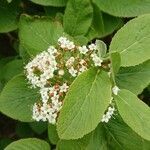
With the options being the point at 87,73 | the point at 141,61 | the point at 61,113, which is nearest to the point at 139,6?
the point at 141,61

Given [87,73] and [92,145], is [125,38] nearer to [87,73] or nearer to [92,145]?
[87,73]

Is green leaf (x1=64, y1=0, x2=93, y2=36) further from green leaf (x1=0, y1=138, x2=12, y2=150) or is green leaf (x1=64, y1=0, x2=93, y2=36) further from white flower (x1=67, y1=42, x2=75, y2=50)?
green leaf (x1=0, y1=138, x2=12, y2=150)

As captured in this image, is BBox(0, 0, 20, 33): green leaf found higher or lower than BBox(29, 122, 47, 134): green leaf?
higher

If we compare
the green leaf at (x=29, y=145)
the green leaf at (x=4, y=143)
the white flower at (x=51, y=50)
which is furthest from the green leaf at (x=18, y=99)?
the green leaf at (x=4, y=143)

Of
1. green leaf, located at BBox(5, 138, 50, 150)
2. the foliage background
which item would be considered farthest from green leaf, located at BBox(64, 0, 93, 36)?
green leaf, located at BBox(5, 138, 50, 150)

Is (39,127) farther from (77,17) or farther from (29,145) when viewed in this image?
(77,17)

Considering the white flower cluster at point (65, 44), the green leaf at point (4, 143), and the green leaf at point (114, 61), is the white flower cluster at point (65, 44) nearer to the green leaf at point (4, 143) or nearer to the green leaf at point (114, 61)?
the green leaf at point (114, 61)
